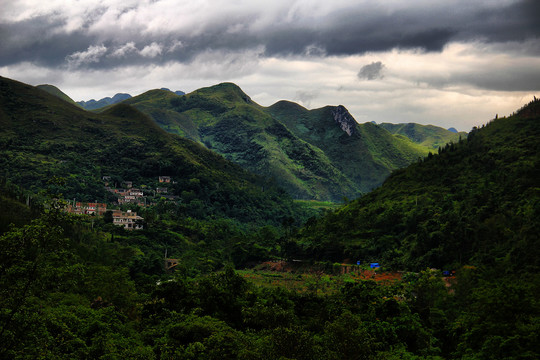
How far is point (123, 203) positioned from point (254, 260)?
46222 millimetres

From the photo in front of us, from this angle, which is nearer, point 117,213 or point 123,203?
point 117,213

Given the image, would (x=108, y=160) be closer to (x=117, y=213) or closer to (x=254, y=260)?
(x=117, y=213)

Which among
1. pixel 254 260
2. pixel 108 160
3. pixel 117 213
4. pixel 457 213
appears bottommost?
pixel 254 260

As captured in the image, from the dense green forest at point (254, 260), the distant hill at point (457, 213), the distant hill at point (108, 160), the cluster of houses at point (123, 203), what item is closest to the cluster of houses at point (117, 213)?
the cluster of houses at point (123, 203)

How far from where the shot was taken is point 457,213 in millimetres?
72625

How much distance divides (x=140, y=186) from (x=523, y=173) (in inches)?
3879

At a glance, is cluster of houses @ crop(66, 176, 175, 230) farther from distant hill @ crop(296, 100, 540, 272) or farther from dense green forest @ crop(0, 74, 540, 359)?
distant hill @ crop(296, 100, 540, 272)

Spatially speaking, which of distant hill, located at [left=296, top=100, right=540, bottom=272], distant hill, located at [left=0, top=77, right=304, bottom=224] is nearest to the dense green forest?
distant hill, located at [left=296, top=100, right=540, bottom=272]

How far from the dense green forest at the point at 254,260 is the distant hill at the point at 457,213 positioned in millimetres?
287

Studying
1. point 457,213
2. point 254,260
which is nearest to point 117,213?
point 254,260

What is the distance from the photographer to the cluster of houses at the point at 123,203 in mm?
94738

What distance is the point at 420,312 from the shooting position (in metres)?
45.2

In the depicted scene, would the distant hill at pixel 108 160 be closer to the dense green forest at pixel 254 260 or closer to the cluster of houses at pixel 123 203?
the dense green forest at pixel 254 260

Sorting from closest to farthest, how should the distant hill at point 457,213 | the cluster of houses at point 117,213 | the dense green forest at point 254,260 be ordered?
1. the dense green forest at point 254,260
2. the distant hill at point 457,213
3. the cluster of houses at point 117,213
